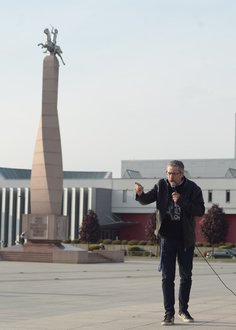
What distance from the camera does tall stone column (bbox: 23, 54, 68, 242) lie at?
48.6 metres

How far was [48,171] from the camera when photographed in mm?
48812

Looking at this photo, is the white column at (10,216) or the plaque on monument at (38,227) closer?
the plaque on monument at (38,227)

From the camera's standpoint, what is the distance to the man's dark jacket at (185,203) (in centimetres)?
1003

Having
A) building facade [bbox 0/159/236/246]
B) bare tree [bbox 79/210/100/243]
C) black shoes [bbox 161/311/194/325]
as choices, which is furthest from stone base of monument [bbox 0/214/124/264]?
building facade [bbox 0/159/236/246]

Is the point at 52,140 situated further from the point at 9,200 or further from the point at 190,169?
the point at 190,169

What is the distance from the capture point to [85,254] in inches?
1799

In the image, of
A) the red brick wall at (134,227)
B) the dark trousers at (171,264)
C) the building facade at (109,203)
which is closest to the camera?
the dark trousers at (171,264)

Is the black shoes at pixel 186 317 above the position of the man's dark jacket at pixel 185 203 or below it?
below

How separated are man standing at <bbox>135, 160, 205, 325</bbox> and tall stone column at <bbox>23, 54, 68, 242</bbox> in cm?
3824

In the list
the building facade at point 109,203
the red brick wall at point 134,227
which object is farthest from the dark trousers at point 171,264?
the red brick wall at point 134,227

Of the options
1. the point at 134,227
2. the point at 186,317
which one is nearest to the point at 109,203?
the point at 134,227

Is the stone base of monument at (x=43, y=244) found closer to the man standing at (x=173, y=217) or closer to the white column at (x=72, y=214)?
the man standing at (x=173, y=217)

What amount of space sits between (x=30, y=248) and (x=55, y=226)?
1870mm

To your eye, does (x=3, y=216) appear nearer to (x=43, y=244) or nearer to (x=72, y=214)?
(x=72, y=214)
